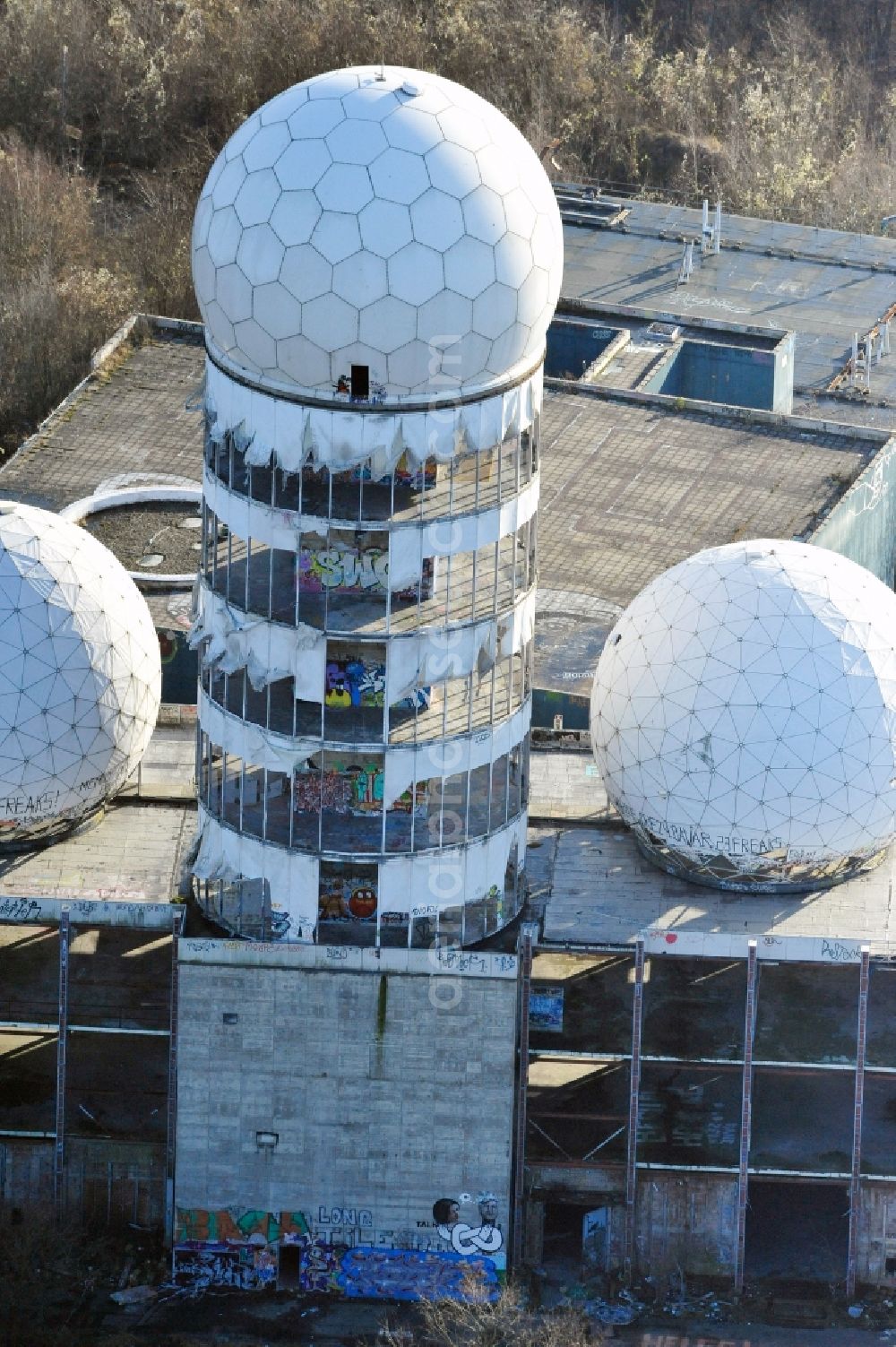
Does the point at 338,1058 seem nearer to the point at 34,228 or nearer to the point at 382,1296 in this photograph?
the point at 382,1296

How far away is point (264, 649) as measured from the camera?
206ft

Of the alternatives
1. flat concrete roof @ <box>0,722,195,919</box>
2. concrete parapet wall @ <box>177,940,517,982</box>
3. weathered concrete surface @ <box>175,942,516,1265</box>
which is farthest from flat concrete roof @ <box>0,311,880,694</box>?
weathered concrete surface @ <box>175,942,516,1265</box>

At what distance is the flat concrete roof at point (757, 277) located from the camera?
368ft

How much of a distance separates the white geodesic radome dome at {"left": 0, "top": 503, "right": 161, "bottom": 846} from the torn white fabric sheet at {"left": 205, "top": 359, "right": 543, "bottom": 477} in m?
9.93

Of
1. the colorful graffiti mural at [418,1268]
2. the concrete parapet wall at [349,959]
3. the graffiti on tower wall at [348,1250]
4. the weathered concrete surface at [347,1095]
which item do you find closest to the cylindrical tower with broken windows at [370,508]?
the concrete parapet wall at [349,959]

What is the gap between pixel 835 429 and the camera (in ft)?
331

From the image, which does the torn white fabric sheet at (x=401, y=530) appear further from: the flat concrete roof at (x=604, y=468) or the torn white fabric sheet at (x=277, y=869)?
the flat concrete roof at (x=604, y=468)

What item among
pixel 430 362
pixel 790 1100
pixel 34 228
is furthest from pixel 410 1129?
pixel 34 228

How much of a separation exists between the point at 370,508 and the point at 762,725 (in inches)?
457

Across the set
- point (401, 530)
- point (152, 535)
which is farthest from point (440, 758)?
point (152, 535)

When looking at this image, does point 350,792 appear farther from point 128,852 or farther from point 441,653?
point 128,852

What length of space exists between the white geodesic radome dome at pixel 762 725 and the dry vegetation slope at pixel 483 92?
58185mm

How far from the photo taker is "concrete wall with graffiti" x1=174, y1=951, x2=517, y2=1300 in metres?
65.9

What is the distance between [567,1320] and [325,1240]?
610cm
